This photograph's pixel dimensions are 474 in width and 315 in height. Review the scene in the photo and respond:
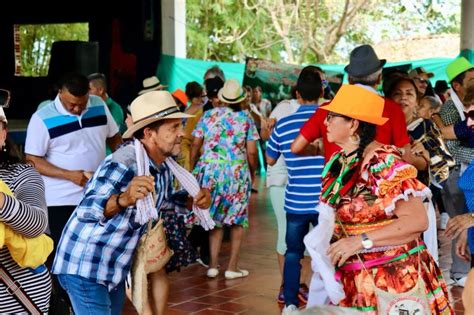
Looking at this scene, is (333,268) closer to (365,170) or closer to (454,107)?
(365,170)

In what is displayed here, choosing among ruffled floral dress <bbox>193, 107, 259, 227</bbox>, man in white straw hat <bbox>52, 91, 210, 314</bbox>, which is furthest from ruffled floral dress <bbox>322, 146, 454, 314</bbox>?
ruffled floral dress <bbox>193, 107, 259, 227</bbox>

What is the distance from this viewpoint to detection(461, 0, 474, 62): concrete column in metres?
15.5

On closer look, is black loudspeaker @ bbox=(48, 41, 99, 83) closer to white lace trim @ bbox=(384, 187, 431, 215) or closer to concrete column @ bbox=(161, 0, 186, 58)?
concrete column @ bbox=(161, 0, 186, 58)

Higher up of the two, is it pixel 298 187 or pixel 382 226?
pixel 382 226

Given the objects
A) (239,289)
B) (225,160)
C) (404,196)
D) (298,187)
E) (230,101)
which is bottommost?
(239,289)

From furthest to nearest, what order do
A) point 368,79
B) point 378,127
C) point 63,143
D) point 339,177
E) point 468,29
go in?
point 468,29, point 63,143, point 368,79, point 378,127, point 339,177

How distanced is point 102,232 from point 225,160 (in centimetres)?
385

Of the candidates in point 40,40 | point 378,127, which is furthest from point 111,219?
point 40,40

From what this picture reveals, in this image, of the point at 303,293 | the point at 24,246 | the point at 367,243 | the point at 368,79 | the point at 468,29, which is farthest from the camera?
the point at 468,29

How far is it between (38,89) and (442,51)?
47.9 ft

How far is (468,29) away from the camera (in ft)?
51.0

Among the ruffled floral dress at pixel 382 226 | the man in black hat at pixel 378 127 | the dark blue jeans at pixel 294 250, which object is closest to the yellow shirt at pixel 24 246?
the ruffled floral dress at pixel 382 226

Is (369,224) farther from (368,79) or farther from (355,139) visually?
(368,79)

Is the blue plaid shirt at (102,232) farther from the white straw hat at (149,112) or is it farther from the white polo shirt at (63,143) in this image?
the white polo shirt at (63,143)
